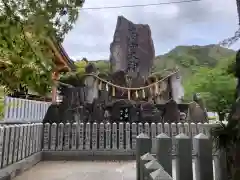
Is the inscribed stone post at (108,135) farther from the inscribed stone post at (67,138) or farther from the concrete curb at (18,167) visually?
the concrete curb at (18,167)

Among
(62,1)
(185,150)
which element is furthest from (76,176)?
(62,1)

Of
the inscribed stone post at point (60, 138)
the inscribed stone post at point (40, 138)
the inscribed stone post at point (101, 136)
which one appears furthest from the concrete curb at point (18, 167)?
the inscribed stone post at point (101, 136)

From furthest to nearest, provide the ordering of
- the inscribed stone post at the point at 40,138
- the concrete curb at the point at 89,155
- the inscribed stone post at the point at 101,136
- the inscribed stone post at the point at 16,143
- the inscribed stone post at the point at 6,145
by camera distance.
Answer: the inscribed stone post at the point at 101,136 < the concrete curb at the point at 89,155 < the inscribed stone post at the point at 40,138 < the inscribed stone post at the point at 16,143 < the inscribed stone post at the point at 6,145

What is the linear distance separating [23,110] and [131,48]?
7.19m

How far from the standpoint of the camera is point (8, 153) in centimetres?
510

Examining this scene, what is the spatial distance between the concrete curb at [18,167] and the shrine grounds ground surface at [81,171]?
0.11 m

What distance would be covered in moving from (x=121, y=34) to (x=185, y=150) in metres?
11.8

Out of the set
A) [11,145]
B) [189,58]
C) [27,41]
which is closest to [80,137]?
[11,145]

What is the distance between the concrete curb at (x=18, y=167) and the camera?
4.79 metres

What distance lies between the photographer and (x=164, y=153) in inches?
134

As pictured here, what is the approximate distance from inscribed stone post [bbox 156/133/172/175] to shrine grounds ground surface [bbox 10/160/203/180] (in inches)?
68.7

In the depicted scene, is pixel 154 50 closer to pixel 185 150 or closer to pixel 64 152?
pixel 64 152

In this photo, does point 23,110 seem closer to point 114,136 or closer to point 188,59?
point 114,136

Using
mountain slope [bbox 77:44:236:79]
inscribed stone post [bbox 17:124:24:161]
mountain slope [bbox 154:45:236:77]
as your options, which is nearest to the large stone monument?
inscribed stone post [bbox 17:124:24:161]
